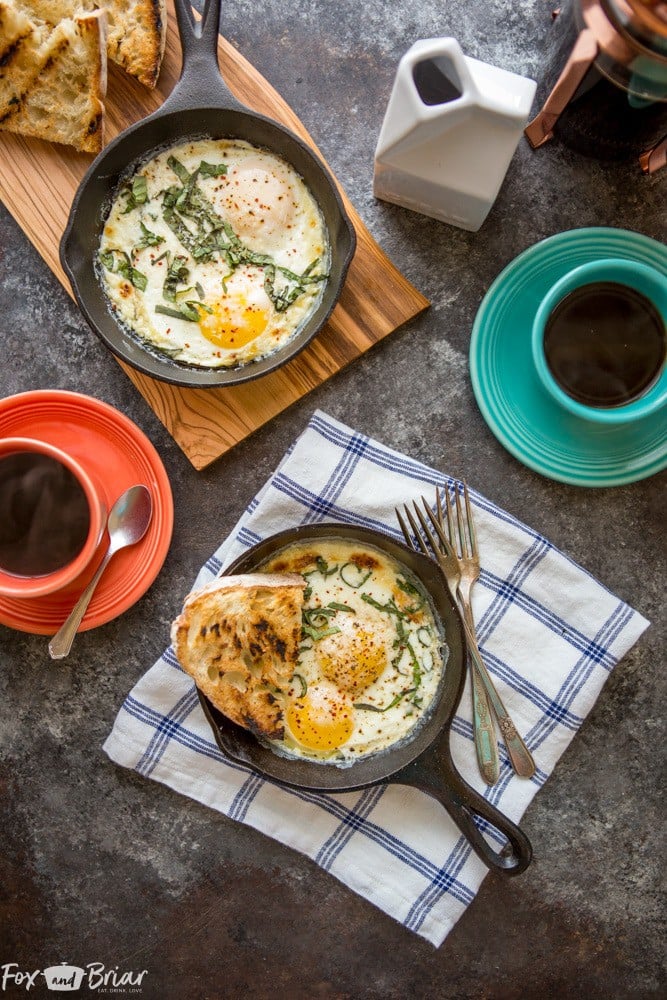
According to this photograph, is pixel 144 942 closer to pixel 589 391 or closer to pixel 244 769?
pixel 244 769

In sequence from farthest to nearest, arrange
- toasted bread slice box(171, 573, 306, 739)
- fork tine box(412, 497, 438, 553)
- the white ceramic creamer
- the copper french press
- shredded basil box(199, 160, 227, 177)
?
shredded basil box(199, 160, 227, 177) → fork tine box(412, 497, 438, 553) → toasted bread slice box(171, 573, 306, 739) → the white ceramic creamer → the copper french press

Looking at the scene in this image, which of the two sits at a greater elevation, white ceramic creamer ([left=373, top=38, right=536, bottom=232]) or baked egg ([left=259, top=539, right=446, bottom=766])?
white ceramic creamer ([left=373, top=38, right=536, bottom=232])

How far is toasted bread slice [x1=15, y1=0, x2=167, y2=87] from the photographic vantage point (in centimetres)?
258

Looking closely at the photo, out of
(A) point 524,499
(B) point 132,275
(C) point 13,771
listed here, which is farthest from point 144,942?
(B) point 132,275

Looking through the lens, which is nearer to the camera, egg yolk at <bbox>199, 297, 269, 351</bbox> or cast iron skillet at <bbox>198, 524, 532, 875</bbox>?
cast iron skillet at <bbox>198, 524, 532, 875</bbox>

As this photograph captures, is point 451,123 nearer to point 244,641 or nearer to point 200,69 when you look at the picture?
point 200,69

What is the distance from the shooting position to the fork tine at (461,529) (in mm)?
2645

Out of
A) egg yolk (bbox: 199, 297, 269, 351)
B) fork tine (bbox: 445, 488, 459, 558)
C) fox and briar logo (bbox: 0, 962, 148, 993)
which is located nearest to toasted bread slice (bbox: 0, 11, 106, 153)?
egg yolk (bbox: 199, 297, 269, 351)

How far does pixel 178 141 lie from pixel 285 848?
2.47 meters

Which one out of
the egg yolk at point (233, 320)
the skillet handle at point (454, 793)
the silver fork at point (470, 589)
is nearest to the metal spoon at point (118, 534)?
the egg yolk at point (233, 320)

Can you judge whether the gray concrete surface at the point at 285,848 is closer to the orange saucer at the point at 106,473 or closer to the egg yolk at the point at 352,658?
the orange saucer at the point at 106,473

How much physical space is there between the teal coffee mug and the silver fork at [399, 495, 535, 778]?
55 centimetres

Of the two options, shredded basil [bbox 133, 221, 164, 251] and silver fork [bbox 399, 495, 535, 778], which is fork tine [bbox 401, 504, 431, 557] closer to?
silver fork [bbox 399, 495, 535, 778]

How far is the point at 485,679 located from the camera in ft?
8.72
